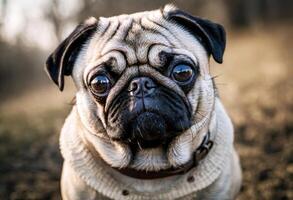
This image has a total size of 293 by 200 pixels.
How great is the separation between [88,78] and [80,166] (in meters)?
0.54

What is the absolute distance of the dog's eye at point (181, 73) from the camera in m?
2.92

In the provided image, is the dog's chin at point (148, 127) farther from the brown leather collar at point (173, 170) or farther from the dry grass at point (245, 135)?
the dry grass at point (245, 135)

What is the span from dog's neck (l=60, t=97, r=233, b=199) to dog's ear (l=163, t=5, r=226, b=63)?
0.40 m

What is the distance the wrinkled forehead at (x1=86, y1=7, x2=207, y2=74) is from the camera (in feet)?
9.75

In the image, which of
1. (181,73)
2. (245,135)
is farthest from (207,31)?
(245,135)

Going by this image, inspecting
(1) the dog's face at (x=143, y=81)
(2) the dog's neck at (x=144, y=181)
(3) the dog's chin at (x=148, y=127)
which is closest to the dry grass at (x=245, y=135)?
(2) the dog's neck at (x=144, y=181)

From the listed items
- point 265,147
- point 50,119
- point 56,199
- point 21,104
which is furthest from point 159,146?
point 21,104

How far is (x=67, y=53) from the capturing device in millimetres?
3152

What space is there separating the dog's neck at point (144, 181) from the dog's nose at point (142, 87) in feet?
1.77

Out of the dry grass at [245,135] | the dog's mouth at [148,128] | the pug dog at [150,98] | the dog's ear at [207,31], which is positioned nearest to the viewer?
the dog's mouth at [148,128]

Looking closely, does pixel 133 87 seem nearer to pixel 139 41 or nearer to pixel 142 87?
pixel 142 87

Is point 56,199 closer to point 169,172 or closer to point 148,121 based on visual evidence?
point 169,172

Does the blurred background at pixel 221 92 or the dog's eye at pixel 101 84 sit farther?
the blurred background at pixel 221 92

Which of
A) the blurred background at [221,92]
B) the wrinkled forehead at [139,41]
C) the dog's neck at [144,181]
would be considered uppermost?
the wrinkled forehead at [139,41]
